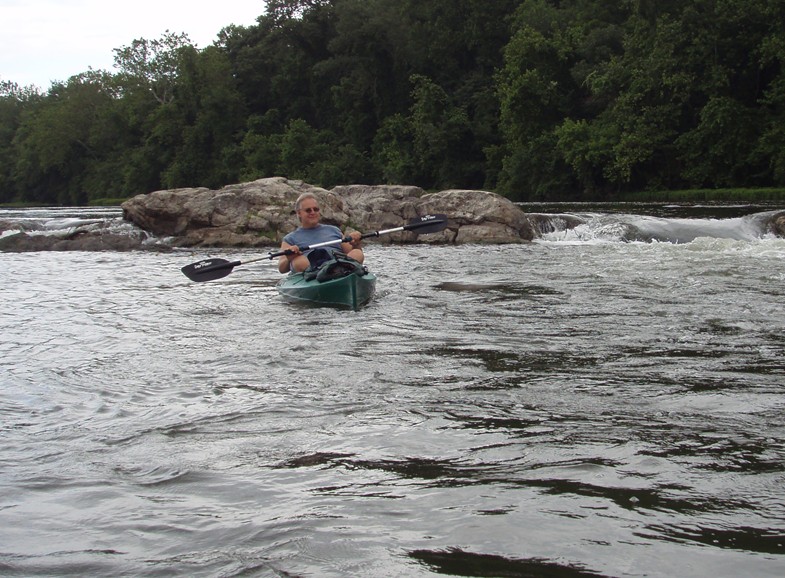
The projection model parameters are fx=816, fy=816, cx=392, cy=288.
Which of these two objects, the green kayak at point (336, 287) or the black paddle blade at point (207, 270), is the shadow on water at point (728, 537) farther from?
the black paddle blade at point (207, 270)

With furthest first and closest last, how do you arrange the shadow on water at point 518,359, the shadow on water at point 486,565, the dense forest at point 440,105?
the dense forest at point 440,105 → the shadow on water at point 518,359 → the shadow on water at point 486,565

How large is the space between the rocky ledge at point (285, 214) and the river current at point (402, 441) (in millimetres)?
10183

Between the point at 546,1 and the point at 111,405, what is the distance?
4618 cm

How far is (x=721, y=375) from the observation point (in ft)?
15.0

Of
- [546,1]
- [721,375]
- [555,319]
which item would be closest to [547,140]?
[546,1]

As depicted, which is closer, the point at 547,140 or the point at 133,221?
Result: the point at 133,221

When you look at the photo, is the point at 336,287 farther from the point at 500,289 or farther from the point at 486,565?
the point at 486,565

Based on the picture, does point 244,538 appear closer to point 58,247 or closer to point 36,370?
point 36,370

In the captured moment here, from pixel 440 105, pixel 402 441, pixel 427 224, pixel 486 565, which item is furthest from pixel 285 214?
pixel 440 105

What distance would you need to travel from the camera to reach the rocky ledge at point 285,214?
59.3ft

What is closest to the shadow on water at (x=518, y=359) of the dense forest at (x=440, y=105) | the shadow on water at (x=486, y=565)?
the shadow on water at (x=486, y=565)

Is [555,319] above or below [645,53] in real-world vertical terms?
below

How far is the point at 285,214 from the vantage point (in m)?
18.4

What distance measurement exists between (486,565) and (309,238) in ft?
23.3
